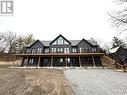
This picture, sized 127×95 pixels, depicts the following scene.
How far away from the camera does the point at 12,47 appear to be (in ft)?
209

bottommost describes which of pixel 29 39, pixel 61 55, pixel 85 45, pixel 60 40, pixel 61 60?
pixel 61 60

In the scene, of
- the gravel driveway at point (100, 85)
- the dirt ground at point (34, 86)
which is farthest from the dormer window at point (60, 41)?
the dirt ground at point (34, 86)

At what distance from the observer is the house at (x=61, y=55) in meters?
35.3

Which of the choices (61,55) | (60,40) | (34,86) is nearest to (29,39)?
(60,40)

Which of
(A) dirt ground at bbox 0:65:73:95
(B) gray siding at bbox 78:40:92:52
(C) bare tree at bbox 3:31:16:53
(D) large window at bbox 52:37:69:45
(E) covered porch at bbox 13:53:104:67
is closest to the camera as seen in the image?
(A) dirt ground at bbox 0:65:73:95

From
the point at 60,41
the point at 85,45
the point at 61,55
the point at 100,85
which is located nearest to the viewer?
the point at 100,85

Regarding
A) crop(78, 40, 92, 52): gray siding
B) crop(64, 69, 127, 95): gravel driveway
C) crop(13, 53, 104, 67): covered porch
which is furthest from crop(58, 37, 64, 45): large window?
crop(64, 69, 127, 95): gravel driveway

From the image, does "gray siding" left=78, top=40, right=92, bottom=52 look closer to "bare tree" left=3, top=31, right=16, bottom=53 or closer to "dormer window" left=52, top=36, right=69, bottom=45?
"dormer window" left=52, top=36, right=69, bottom=45

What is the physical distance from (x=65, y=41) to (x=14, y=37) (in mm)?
40552

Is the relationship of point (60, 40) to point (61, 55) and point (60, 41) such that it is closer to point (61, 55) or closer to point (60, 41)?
point (60, 41)

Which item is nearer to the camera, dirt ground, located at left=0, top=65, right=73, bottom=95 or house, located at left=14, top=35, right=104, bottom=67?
dirt ground, located at left=0, top=65, right=73, bottom=95

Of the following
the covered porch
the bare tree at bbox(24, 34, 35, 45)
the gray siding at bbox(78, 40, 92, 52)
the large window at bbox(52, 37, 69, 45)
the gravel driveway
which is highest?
the bare tree at bbox(24, 34, 35, 45)

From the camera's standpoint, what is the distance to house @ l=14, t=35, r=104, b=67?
3534 centimetres

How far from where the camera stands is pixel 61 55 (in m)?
34.4
